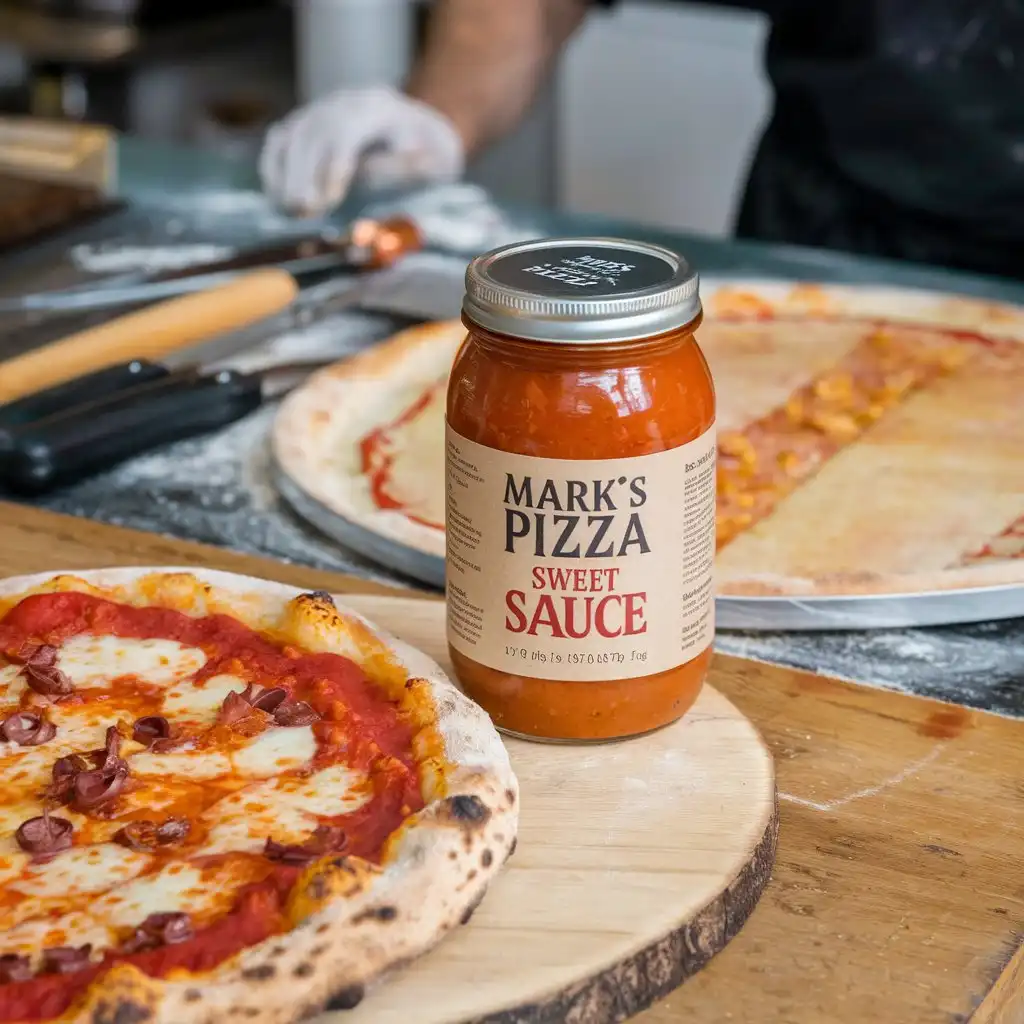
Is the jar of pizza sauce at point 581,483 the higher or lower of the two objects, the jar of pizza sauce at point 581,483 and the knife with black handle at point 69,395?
the higher

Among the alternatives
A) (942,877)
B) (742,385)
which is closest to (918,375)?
(742,385)

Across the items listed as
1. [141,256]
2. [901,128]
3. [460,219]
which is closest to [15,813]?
[141,256]

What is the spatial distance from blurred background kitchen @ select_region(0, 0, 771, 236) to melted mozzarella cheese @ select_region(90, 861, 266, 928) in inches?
113

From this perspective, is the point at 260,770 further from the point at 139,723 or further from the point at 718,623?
the point at 718,623

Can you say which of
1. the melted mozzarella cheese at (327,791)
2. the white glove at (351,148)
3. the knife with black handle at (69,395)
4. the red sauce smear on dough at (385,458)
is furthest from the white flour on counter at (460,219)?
the melted mozzarella cheese at (327,791)

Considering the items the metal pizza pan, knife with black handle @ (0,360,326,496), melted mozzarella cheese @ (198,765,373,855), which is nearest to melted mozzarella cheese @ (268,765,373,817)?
melted mozzarella cheese @ (198,765,373,855)

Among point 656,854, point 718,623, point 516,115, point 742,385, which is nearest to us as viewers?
point 656,854

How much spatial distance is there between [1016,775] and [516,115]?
1978mm

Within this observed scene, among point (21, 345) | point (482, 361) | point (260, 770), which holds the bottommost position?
point (21, 345)

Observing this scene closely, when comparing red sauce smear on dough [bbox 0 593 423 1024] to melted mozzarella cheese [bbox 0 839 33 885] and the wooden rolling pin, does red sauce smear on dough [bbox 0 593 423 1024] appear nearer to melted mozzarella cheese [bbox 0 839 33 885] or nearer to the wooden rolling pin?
melted mozzarella cheese [bbox 0 839 33 885]

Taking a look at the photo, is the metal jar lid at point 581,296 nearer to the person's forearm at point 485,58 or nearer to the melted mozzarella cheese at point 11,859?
the melted mozzarella cheese at point 11,859

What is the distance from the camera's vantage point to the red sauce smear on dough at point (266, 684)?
2.34ft

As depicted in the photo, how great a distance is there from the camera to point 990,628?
1.23m

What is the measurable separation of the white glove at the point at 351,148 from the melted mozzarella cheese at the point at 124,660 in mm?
1404
